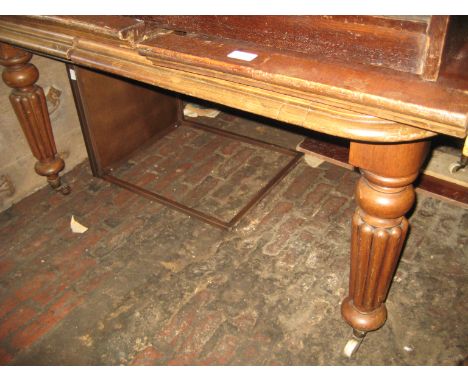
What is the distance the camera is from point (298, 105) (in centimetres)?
111

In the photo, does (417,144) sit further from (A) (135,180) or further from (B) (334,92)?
(A) (135,180)

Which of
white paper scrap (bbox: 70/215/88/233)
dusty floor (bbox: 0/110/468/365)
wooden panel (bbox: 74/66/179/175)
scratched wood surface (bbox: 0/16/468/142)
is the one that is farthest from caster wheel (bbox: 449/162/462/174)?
white paper scrap (bbox: 70/215/88/233)

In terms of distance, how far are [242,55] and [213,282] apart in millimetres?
1122

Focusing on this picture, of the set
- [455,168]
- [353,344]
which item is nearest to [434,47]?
[353,344]

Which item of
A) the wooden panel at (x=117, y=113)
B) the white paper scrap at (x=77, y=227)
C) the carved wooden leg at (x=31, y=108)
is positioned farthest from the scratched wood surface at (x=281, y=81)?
the white paper scrap at (x=77, y=227)

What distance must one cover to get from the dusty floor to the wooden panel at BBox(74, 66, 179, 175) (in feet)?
0.86

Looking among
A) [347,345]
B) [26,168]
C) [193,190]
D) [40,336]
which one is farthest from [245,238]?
[26,168]

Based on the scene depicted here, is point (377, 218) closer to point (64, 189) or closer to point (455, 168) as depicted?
point (455, 168)

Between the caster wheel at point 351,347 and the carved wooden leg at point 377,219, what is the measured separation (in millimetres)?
93

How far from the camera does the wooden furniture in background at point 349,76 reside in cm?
95

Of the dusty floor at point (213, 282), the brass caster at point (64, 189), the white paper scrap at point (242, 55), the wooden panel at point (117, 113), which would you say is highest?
the white paper scrap at point (242, 55)

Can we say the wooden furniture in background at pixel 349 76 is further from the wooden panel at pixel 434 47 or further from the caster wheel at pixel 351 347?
the caster wheel at pixel 351 347

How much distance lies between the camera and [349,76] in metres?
1.02

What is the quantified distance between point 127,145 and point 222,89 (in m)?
1.68
